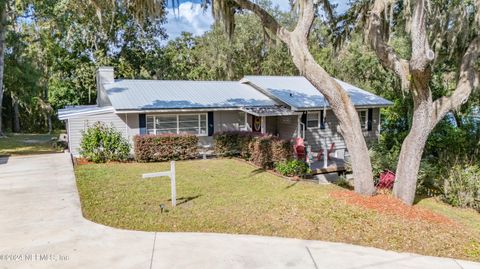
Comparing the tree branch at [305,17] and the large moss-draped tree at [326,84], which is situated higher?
the tree branch at [305,17]

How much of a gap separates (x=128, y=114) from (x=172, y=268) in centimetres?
1024

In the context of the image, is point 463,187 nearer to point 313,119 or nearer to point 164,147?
point 313,119

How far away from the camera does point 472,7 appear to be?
29.7ft

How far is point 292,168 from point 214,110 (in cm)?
505

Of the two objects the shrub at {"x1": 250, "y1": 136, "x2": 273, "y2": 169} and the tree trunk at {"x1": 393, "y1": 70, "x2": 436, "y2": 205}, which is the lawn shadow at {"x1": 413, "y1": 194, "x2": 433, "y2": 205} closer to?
the tree trunk at {"x1": 393, "y1": 70, "x2": 436, "y2": 205}

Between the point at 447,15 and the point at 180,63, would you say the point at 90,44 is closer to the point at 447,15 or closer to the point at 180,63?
the point at 180,63

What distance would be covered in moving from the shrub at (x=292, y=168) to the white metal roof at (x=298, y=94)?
4157mm

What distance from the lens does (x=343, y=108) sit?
786 cm

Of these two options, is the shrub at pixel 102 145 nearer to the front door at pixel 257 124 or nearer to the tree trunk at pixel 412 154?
the front door at pixel 257 124

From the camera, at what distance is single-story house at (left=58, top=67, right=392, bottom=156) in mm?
13461

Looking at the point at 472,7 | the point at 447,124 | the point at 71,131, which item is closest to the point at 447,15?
the point at 472,7

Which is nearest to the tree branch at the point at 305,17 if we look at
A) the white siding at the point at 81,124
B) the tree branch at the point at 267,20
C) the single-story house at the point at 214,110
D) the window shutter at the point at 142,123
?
the tree branch at the point at 267,20

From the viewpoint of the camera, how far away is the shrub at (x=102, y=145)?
12320 millimetres

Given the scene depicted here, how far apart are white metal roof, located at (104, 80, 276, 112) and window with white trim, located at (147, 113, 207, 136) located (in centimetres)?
57
